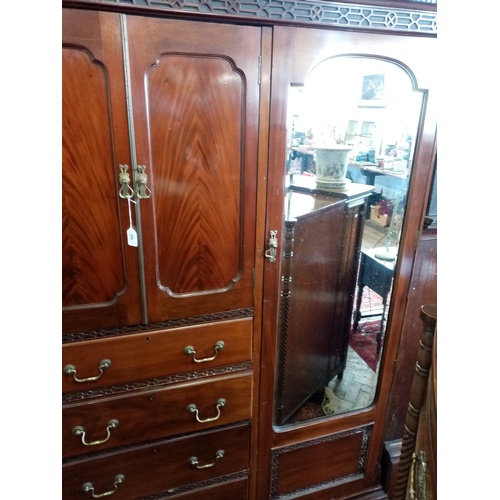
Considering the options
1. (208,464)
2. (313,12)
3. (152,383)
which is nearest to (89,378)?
(152,383)

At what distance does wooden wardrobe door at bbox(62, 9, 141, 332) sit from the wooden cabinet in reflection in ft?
1.35

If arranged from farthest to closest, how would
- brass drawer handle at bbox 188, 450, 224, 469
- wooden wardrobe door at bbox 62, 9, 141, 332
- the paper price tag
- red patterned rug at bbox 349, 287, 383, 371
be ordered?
red patterned rug at bbox 349, 287, 383, 371
brass drawer handle at bbox 188, 450, 224, 469
the paper price tag
wooden wardrobe door at bbox 62, 9, 141, 332

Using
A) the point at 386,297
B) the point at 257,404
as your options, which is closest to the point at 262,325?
the point at 257,404

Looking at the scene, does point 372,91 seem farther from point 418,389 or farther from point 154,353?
point 154,353

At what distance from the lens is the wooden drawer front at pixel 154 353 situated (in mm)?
868

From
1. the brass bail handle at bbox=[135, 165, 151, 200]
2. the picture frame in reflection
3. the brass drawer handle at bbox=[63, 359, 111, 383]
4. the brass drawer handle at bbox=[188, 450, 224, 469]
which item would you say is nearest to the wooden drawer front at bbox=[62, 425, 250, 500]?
the brass drawer handle at bbox=[188, 450, 224, 469]

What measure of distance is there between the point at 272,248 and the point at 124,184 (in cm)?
38

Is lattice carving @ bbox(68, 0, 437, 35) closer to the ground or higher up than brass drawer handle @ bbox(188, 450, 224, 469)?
higher up

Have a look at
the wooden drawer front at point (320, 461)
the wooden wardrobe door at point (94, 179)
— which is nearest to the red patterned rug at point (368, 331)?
the wooden drawer front at point (320, 461)

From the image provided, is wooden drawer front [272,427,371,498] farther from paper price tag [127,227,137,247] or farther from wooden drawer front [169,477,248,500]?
paper price tag [127,227,137,247]

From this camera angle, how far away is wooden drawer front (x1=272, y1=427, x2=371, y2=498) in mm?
1176

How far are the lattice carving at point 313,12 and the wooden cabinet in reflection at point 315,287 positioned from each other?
372mm

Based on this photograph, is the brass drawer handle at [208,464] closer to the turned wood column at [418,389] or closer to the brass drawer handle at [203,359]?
the brass drawer handle at [203,359]

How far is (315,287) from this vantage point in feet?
3.67
